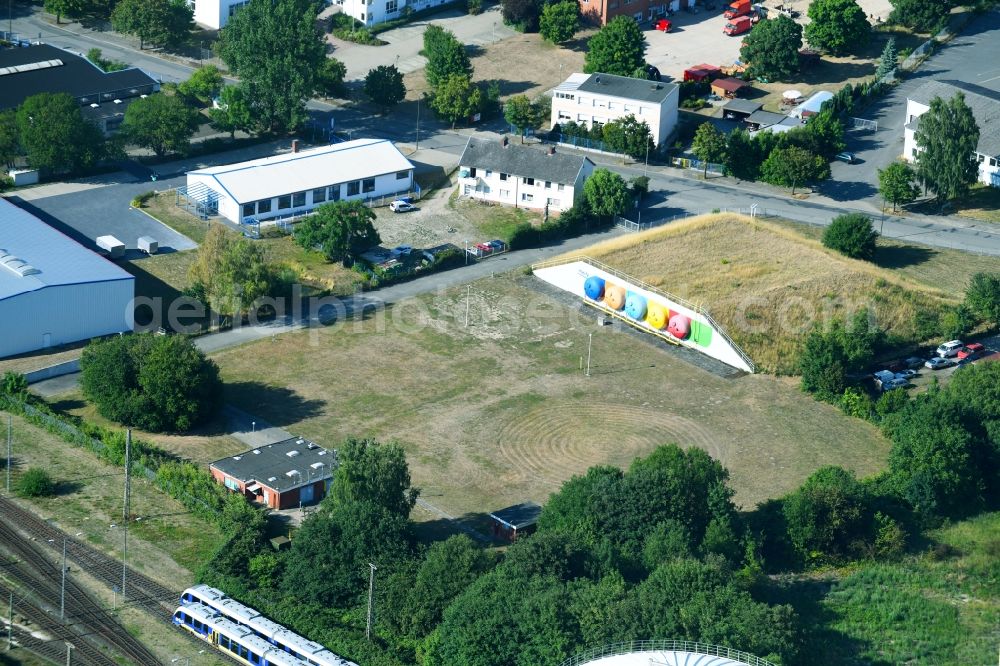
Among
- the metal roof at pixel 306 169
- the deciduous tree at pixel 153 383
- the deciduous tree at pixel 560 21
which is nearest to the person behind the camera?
the deciduous tree at pixel 153 383

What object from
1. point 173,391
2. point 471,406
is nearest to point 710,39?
point 471,406

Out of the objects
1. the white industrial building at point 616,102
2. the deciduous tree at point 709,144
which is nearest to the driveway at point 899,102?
the deciduous tree at point 709,144

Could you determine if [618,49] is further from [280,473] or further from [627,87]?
[280,473]

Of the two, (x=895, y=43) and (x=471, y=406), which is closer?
(x=471, y=406)

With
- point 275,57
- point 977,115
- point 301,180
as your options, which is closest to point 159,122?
point 275,57

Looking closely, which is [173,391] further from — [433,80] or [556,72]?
[556,72]

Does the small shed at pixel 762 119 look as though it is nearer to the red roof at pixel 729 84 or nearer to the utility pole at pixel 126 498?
the red roof at pixel 729 84
